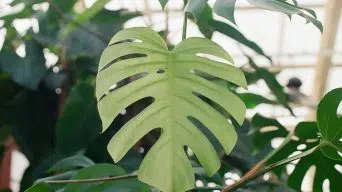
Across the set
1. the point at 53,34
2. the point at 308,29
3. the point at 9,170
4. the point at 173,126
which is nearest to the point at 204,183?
the point at 173,126

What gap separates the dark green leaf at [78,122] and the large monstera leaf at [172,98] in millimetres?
479

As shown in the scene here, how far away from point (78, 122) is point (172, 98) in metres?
0.50

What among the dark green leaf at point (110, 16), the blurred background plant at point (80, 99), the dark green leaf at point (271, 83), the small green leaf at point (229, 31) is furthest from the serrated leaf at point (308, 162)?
the dark green leaf at point (110, 16)

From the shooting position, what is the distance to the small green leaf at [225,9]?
59 centimetres

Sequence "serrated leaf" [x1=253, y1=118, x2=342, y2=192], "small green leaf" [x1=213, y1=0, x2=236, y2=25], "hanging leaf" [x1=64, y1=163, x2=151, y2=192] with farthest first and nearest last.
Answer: "serrated leaf" [x1=253, y1=118, x2=342, y2=192] → "hanging leaf" [x1=64, y1=163, x2=151, y2=192] → "small green leaf" [x1=213, y1=0, x2=236, y2=25]

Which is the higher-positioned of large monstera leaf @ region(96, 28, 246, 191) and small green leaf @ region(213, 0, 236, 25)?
small green leaf @ region(213, 0, 236, 25)

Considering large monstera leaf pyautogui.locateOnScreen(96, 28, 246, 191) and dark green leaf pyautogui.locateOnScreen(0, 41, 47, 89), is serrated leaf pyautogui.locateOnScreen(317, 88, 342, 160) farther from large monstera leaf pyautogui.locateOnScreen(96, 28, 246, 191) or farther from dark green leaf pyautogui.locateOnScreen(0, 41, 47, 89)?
dark green leaf pyautogui.locateOnScreen(0, 41, 47, 89)

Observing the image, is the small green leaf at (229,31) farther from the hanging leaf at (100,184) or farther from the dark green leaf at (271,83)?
the hanging leaf at (100,184)

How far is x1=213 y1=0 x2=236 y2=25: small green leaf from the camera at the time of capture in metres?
0.59

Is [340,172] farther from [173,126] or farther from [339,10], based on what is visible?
[339,10]

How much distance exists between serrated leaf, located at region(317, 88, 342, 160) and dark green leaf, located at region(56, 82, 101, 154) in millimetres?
556

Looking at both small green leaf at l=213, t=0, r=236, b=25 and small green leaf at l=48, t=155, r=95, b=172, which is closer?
small green leaf at l=213, t=0, r=236, b=25

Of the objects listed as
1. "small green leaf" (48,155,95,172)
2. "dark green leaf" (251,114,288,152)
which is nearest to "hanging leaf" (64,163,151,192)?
"small green leaf" (48,155,95,172)

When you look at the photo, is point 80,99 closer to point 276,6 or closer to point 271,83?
point 271,83
